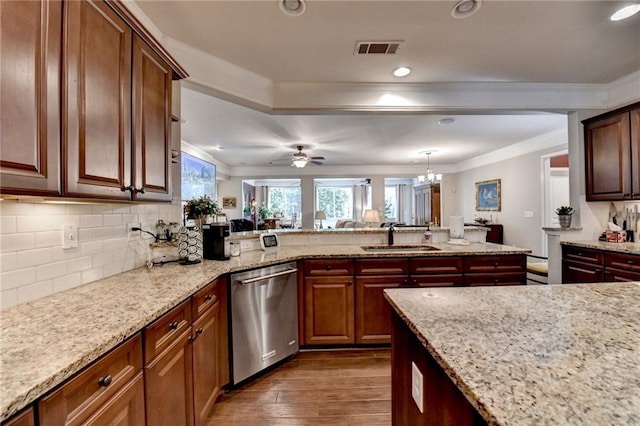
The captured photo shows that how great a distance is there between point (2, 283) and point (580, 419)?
182 cm

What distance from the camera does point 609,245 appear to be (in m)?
2.77

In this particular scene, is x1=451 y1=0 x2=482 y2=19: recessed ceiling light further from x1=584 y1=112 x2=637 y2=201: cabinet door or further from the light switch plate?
the light switch plate

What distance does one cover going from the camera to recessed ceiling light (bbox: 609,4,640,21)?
1846 mm

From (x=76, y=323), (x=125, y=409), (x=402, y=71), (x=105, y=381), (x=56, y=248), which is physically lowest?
(x=125, y=409)

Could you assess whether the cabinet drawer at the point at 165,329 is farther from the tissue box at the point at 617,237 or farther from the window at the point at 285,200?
the window at the point at 285,200

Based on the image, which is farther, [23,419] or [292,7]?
[292,7]

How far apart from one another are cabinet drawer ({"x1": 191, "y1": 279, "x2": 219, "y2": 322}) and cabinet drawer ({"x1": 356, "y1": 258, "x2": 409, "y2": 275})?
1.25 metres

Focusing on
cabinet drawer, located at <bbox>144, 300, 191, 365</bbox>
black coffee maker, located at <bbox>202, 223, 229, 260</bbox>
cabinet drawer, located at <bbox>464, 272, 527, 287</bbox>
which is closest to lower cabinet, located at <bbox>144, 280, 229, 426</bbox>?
cabinet drawer, located at <bbox>144, 300, 191, 365</bbox>

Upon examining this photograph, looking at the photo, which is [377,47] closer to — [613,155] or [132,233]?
[132,233]

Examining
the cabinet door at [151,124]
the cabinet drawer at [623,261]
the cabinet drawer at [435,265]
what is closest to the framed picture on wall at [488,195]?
the cabinet drawer at [623,261]

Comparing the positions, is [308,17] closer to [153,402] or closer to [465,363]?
[465,363]

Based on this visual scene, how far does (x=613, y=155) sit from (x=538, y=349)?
3398 millimetres

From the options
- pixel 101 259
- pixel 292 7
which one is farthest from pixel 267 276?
pixel 292 7

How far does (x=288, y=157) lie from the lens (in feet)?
21.7
